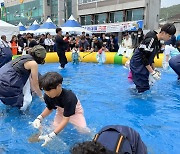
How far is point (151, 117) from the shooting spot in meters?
4.54

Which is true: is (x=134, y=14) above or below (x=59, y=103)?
above

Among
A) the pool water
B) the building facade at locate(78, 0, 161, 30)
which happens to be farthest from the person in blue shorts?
the building facade at locate(78, 0, 161, 30)

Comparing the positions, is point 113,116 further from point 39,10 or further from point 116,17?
point 39,10

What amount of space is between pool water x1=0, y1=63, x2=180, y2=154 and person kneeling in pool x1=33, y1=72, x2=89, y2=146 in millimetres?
285

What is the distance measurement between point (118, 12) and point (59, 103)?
→ 27847 millimetres

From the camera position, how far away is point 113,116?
4.55m

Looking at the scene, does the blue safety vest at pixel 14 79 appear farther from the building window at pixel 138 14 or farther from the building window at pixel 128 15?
the building window at pixel 128 15

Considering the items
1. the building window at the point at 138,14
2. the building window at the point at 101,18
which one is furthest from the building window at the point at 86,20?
the building window at the point at 138,14

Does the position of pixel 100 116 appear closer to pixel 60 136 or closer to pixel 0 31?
pixel 60 136

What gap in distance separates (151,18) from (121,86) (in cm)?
2050

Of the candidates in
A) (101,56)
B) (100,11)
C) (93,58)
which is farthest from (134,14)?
(101,56)

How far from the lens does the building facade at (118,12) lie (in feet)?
83.9

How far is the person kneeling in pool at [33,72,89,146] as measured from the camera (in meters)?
2.69

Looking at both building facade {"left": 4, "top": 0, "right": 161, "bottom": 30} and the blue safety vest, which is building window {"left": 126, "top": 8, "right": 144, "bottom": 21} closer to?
building facade {"left": 4, "top": 0, "right": 161, "bottom": 30}
